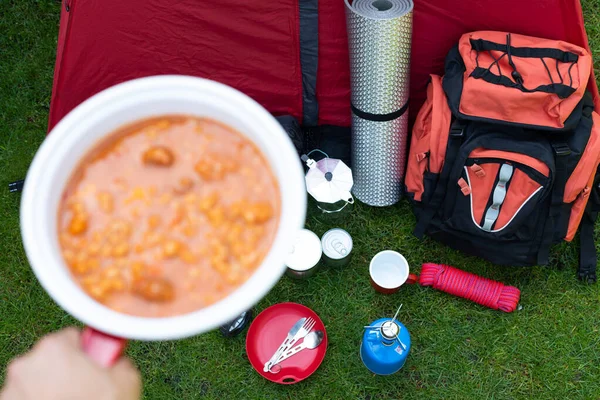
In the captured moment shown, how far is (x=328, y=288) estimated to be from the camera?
2.57 metres

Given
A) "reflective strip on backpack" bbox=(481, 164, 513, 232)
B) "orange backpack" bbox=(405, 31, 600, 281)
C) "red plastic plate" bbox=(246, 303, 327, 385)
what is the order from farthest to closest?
"red plastic plate" bbox=(246, 303, 327, 385) < "reflective strip on backpack" bbox=(481, 164, 513, 232) < "orange backpack" bbox=(405, 31, 600, 281)

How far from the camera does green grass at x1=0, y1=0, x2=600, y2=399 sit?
7.98 feet

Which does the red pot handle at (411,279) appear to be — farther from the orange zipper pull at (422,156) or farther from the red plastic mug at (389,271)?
the orange zipper pull at (422,156)

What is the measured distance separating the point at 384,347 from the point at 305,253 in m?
0.56

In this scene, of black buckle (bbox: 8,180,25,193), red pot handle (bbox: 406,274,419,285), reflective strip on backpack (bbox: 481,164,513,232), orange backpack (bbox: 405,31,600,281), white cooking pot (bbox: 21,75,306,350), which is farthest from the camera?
black buckle (bbox: 8,180,25,193)

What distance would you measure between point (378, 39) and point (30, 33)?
82.5 inches

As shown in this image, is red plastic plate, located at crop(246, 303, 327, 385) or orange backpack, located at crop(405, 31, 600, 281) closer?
orange backpack, located at crop(405, 31, 600, 281)

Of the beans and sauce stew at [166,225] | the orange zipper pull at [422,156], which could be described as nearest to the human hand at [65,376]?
the beans and sauce stew at [166,225]

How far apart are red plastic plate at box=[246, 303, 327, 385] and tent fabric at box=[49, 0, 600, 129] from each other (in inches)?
40.6

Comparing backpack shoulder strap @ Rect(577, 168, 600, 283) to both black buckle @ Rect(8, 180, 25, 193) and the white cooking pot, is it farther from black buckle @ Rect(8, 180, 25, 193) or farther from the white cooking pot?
black buckle @ Rect(8, 180, 25, 193)

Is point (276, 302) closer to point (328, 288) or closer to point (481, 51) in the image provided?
point (328, 288)

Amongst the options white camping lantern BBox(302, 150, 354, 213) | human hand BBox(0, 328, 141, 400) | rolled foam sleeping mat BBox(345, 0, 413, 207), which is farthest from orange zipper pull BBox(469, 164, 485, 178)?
human hand BBox(0, 328, 141, 400)

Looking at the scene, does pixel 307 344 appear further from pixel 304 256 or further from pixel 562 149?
pixel 562 149

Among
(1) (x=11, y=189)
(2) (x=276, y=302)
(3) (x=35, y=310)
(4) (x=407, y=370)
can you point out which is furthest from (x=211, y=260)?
(1) (x=11, y=189)
